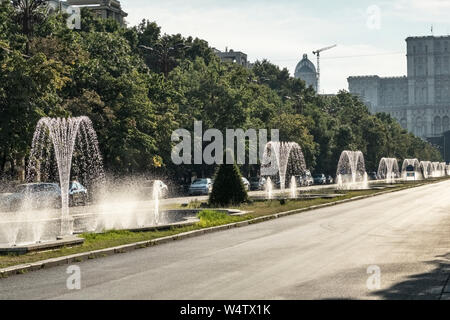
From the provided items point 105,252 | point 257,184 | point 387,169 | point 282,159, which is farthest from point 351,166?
point 105,252

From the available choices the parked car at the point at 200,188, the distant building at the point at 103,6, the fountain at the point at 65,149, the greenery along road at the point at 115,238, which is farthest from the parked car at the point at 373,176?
the greenery along road at the point at 115,238

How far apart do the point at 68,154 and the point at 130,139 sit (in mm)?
9881

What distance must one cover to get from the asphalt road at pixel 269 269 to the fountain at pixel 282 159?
62091mm

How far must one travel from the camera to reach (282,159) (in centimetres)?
9162

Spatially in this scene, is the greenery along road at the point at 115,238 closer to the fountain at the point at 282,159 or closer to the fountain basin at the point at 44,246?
the fountain basin at the point at 44,246

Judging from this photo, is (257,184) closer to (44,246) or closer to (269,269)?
(44,246)

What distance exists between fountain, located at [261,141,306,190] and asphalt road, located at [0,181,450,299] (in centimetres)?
6209

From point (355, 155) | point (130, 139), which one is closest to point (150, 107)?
point (130, 139)

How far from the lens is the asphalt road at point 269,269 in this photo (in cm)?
1124

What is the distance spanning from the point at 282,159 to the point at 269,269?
78.1 meters

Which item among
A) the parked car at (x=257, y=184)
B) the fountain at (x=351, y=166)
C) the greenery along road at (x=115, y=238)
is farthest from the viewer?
the fountain at (x=351, y=166)

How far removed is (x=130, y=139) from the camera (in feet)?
170
